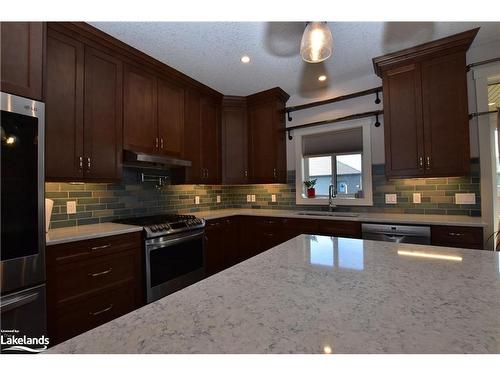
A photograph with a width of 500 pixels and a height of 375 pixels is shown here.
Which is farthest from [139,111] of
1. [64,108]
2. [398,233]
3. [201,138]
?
[398,233]

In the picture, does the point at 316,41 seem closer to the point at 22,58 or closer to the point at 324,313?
the point at 324,313

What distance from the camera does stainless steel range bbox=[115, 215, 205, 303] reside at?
2.08 m

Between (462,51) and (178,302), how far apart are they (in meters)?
3.05

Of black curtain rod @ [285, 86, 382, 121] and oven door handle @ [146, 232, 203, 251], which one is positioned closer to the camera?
oven door handle @ [146, 232, 203, 251]

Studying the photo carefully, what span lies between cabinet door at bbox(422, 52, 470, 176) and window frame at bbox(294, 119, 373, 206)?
685 millimetres

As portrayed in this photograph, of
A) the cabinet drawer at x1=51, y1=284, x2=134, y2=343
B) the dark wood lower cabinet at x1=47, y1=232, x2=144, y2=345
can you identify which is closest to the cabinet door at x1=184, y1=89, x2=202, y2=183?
the dark wood lower cabinet at x1=47, y1=232, x2=144, y2=345

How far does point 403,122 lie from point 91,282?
313 cm

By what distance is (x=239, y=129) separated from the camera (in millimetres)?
3543

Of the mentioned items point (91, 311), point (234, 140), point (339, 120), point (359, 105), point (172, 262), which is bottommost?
point (91, 311)

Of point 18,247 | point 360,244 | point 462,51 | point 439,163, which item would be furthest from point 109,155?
point 462,51

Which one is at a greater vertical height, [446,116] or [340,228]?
[446,116]

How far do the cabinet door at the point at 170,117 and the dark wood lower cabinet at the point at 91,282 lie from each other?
112 centimetres

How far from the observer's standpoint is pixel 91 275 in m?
1.73

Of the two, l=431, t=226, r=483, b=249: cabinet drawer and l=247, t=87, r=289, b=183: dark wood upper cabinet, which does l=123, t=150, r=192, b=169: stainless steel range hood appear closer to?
l=247, t=87, r=289, b=183: dark wood upper cabinet
